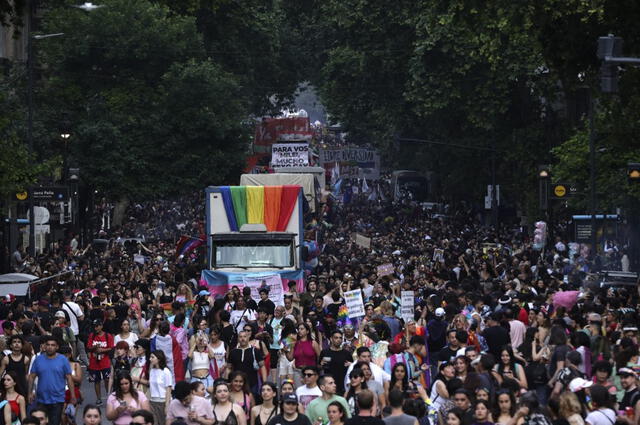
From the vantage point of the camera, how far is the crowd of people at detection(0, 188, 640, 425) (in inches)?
525

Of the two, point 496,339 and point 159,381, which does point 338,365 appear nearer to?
point 159,381

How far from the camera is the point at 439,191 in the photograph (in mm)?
82750

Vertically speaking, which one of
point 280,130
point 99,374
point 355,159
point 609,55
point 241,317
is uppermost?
point 280,130

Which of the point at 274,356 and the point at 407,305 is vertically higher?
the point at 407,305

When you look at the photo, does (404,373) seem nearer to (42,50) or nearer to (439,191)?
(42,50)

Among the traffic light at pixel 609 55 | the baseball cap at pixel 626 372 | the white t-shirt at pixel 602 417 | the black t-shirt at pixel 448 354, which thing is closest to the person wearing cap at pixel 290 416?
the white t-shirt at pixel 602 417

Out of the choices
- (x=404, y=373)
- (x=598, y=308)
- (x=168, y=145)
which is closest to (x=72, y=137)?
(x=168, y=145)

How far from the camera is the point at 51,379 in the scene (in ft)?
55.4

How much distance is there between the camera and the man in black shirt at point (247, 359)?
17703 mm

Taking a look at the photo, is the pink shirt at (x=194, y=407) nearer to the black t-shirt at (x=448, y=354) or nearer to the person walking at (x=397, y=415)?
the person walking at (x=397, y=415)

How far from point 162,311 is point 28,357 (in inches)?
161

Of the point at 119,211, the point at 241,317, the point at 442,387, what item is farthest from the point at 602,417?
the point at 119,211

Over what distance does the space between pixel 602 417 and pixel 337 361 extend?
520cm

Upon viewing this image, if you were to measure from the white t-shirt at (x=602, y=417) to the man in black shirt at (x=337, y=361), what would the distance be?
4.95 meters
